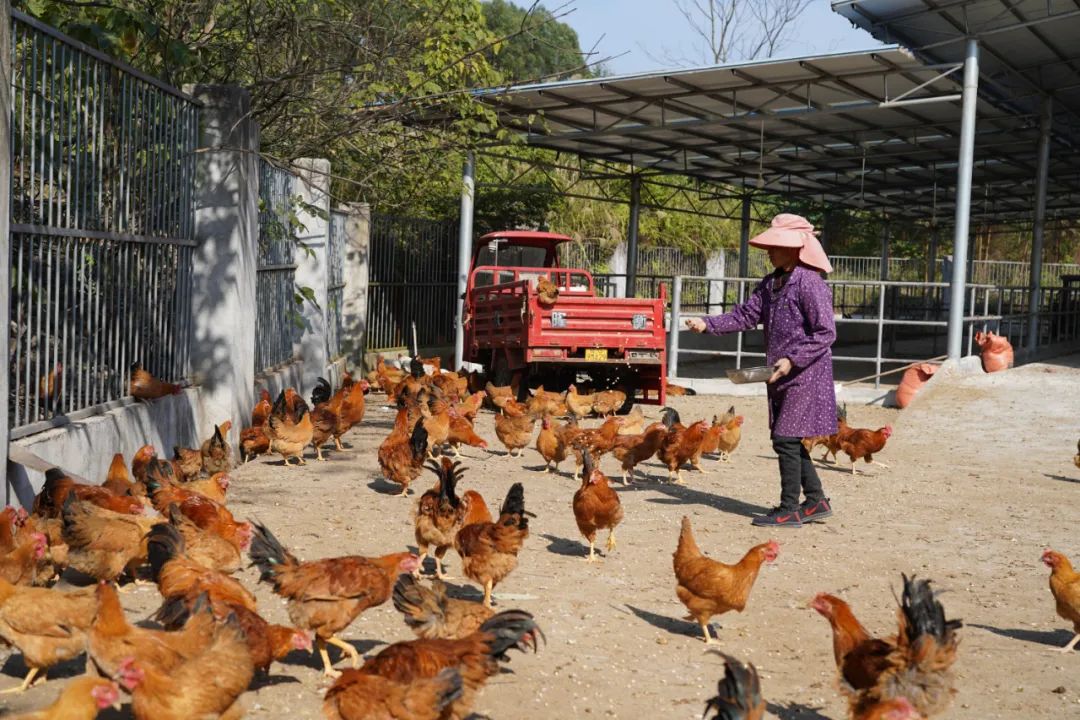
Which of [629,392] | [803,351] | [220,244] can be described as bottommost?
[629,392]

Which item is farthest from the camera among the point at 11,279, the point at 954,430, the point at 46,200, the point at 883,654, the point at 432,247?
the point at 432,247

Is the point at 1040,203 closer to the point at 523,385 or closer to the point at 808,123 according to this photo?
the point at 808,123

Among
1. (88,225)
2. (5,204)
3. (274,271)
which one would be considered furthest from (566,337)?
(5,204)

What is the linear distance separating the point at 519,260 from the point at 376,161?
27.4ft

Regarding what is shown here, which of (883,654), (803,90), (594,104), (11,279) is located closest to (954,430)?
(803,90)

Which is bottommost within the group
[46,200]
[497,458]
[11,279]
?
[497,458]

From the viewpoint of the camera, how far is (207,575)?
17.6 feet

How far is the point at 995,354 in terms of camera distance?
719 inches

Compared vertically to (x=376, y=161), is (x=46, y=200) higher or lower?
lower

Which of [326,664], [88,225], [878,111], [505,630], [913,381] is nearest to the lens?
[505,630]

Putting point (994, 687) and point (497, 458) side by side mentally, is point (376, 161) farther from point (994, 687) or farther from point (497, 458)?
point (994, 687)

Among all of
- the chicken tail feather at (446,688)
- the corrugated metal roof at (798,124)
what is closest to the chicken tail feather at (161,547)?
the chicken tail feather at (446,688)

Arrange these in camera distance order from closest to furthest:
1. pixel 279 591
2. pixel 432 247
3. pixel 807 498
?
pixel 279 591, pixel 807 498, pixel 432 247

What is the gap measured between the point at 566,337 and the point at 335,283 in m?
4.55
